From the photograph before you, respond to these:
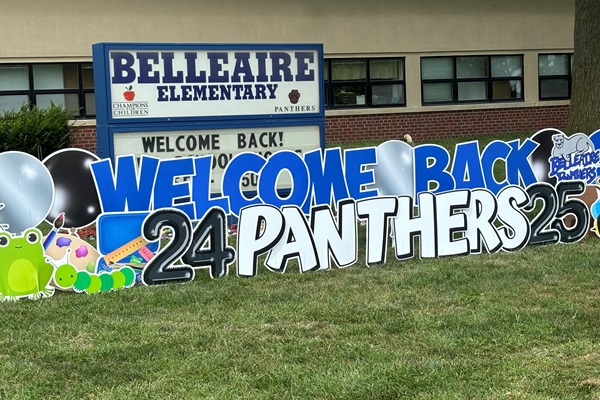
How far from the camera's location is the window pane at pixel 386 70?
80.8ft

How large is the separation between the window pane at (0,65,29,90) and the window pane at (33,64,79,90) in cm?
24

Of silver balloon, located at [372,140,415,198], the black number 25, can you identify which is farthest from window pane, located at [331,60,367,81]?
silver balloon, located at [372,140,415,198]

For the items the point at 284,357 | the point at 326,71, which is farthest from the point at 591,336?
the point at 326,71

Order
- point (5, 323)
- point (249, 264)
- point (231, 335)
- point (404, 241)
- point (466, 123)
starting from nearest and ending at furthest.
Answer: point (231, 335) → point (5, 323) → point (249, 264) → point (404, 241) → point (466, 123)

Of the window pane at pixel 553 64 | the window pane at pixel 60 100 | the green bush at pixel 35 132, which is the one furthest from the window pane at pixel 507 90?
the green bush at pixel 35 132

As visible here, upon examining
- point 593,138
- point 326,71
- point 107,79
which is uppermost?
point 326,71

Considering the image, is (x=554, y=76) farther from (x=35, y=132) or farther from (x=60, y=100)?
(x=35, y=132)

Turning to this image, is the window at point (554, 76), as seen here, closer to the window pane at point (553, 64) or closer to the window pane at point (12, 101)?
the window pane at point (553, 64)

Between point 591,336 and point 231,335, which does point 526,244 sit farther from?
point 231,335

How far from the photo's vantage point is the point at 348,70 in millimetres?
24297

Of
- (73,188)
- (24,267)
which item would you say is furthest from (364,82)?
(24,267)

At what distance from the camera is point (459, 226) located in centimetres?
870

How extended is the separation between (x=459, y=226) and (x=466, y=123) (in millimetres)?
17259

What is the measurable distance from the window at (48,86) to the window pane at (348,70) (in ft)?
21.8
